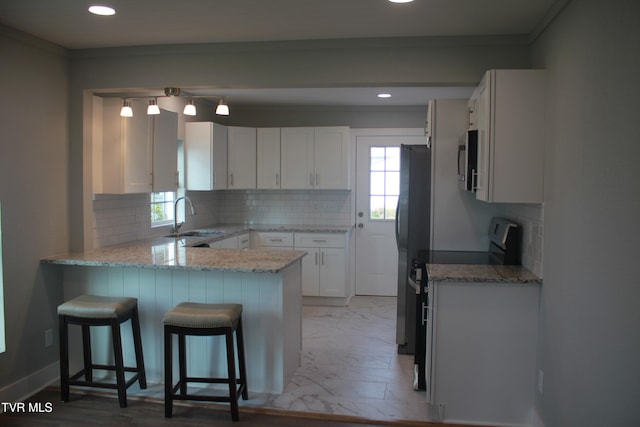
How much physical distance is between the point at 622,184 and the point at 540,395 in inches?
57.5

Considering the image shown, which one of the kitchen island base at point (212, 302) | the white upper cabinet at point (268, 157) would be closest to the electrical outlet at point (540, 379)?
the kitchen island base at point (212, 302)

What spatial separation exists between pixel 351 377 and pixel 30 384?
218 cm

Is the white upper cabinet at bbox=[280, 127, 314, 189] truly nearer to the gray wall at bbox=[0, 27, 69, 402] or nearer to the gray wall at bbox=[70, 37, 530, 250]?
the gray wall at bbox=[70, 37, 530, 250]

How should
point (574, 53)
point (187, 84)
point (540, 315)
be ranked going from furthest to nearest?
point (187, 84), point (540, 315), point (574, 53)

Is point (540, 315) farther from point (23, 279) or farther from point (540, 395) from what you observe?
point (23, 279)

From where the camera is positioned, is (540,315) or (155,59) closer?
(540,315)

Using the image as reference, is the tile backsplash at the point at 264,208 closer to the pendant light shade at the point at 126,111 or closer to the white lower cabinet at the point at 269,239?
the white lower cabinet at the point at 269,239

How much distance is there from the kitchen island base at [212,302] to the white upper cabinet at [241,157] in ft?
8.67

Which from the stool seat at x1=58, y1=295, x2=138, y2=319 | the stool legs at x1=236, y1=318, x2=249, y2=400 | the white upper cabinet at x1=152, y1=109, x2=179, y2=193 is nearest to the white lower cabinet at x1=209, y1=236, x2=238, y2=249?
the white upper cabinet at x1=152, y1=109, x2=179, y2=193

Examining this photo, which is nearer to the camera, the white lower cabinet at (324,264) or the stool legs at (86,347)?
the stool legs at (86,347)

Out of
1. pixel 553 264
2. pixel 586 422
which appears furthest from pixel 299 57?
pixel 586 422

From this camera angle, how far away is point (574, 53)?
2.44 meters

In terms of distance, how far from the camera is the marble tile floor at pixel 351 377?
325 cm

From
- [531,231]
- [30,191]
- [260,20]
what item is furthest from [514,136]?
[30,191]
